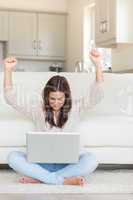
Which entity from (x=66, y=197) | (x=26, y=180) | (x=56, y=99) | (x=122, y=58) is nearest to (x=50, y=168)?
(x=26, y=180)

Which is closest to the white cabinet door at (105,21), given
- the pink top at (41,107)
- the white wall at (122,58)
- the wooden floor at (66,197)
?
the white wall at (122,58)

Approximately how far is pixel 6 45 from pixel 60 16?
1.05 metres

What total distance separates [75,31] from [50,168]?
16.8 feet

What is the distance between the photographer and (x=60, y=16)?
27.2 feet

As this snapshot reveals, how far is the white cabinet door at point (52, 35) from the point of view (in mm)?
8273

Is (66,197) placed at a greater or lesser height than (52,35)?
lesser

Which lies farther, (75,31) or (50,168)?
(75,31)

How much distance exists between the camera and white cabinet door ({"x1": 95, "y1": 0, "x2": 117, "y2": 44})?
5642 millimetres

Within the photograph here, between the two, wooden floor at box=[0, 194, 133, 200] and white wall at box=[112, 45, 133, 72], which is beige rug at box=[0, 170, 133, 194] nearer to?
wooden floor at box=[0, 194, 133, 200]

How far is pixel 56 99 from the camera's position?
9.23ft

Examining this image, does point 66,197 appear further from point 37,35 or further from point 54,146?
point 37,35

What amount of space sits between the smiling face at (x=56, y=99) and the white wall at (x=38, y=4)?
212 inches

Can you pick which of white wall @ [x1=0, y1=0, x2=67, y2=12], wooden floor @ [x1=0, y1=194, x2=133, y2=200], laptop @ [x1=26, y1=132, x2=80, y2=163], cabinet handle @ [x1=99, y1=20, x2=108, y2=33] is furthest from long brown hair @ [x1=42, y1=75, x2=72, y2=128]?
white wall @ [x1=0, y1=0, x2=67, y2=12]

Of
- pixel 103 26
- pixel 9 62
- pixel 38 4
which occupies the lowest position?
pixel 9 62
